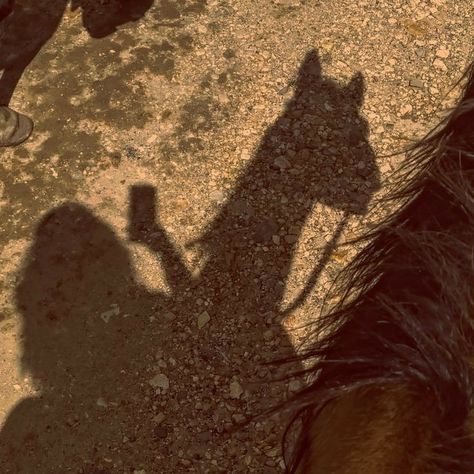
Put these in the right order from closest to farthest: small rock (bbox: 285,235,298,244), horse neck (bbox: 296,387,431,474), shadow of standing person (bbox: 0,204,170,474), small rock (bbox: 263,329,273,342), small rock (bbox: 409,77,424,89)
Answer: horse neck (bbox: 296,387,431,474) < shadow of standing person (bbox: 0,204,170,474) < small rock (bbox: 263,329,273,342) < small rock (bbox: 285,235,298,244) < small rock (bbox: 409,77,424,89)

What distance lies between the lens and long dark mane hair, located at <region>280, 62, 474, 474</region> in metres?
1.34

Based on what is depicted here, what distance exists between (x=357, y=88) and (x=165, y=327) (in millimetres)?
2211

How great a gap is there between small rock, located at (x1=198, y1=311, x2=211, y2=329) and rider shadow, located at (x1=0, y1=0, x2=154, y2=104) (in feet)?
6.73

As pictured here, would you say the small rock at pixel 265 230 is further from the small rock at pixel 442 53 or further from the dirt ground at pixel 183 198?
the small rock at pixel 442 53

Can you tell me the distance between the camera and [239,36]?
5016 millimetres

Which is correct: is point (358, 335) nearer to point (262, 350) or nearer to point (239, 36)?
point (262, 350)

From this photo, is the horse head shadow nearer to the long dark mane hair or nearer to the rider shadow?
the rider shadow

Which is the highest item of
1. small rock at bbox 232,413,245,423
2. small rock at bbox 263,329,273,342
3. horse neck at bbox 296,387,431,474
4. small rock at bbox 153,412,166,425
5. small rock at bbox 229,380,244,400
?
horse neck at bbox 296,387,431,474

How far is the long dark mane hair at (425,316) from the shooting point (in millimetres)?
1342

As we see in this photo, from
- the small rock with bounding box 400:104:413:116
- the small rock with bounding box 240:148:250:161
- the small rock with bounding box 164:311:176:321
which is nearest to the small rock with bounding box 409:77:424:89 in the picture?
the small rock with bounding box 400:104:413:116

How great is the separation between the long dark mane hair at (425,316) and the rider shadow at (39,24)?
11.6 feet

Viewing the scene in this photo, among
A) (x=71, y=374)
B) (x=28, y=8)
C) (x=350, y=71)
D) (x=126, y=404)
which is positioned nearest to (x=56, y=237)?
(x=71, y=374)

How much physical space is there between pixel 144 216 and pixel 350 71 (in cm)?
186

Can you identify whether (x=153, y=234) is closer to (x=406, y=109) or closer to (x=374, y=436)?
(x=406, y=109)
